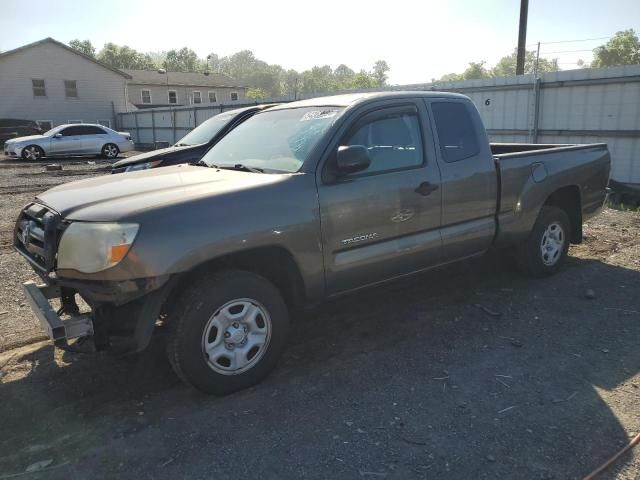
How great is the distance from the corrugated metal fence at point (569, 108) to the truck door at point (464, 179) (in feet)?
24.8

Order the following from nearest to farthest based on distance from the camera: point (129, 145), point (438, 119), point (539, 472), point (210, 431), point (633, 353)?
point (539, 472)
point (210, 431)
point (633, 353)
point (438, 119)
point (129, 145)

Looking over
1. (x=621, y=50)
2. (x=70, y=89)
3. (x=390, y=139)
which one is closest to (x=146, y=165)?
(x=390, y=139)

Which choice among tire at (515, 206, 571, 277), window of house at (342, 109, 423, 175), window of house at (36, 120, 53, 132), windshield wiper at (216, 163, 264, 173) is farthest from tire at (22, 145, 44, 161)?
tire at (515, 206, 571, 277)

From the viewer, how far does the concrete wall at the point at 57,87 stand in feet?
113

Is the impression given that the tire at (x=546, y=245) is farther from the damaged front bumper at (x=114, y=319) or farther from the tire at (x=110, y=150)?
the tire at (x=110, y=150)

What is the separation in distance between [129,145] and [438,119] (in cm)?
2206

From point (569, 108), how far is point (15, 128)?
3164cm

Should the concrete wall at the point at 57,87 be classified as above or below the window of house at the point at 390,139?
above

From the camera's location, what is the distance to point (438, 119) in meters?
4.63

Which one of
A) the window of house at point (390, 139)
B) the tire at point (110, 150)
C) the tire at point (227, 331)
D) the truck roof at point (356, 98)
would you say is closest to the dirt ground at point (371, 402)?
the tire at point (227, 331)

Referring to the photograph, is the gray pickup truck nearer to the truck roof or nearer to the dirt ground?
the truck roof

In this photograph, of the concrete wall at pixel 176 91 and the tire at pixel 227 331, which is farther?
the concrete wall at pixel 176 91

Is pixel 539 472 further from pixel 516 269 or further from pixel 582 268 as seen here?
pixel 582 268

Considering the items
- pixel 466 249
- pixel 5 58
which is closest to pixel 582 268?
pixel 466 249
